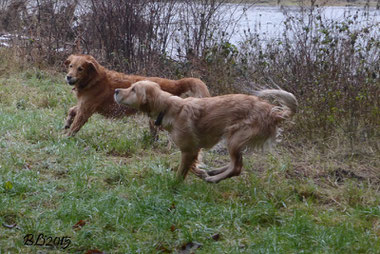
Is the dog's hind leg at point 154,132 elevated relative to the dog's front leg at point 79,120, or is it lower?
lower

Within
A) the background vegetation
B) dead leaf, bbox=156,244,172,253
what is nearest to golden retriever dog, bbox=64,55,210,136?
the background vegetation

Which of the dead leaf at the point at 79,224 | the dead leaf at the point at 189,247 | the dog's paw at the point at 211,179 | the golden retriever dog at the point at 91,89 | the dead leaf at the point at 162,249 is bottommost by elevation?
the dog's paw at the point at 211,179

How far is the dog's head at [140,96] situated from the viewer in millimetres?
6043

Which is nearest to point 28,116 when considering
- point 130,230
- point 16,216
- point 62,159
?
point 62,159

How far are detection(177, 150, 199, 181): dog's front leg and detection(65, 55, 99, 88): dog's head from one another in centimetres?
288

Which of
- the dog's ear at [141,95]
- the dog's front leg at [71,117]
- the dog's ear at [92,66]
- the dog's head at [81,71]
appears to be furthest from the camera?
the dog's front leg at [71,117]

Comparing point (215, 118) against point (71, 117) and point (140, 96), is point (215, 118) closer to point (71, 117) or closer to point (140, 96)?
point (140, 96)

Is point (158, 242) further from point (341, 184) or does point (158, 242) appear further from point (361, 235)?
point (341, 184)

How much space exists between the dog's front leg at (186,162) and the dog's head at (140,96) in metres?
0.72

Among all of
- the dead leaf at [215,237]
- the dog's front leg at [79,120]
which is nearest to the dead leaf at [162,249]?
the dead leaf at [215,237]

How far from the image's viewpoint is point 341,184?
6.12m

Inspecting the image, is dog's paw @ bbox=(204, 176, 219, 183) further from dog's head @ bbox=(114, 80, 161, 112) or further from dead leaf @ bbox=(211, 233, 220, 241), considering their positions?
dead leaf @ bbox=(211, 233, 220, 241)

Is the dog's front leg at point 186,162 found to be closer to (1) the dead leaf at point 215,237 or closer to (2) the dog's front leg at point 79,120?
(1) the dead leaf at point 215,237

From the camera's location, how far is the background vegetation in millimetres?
4609
